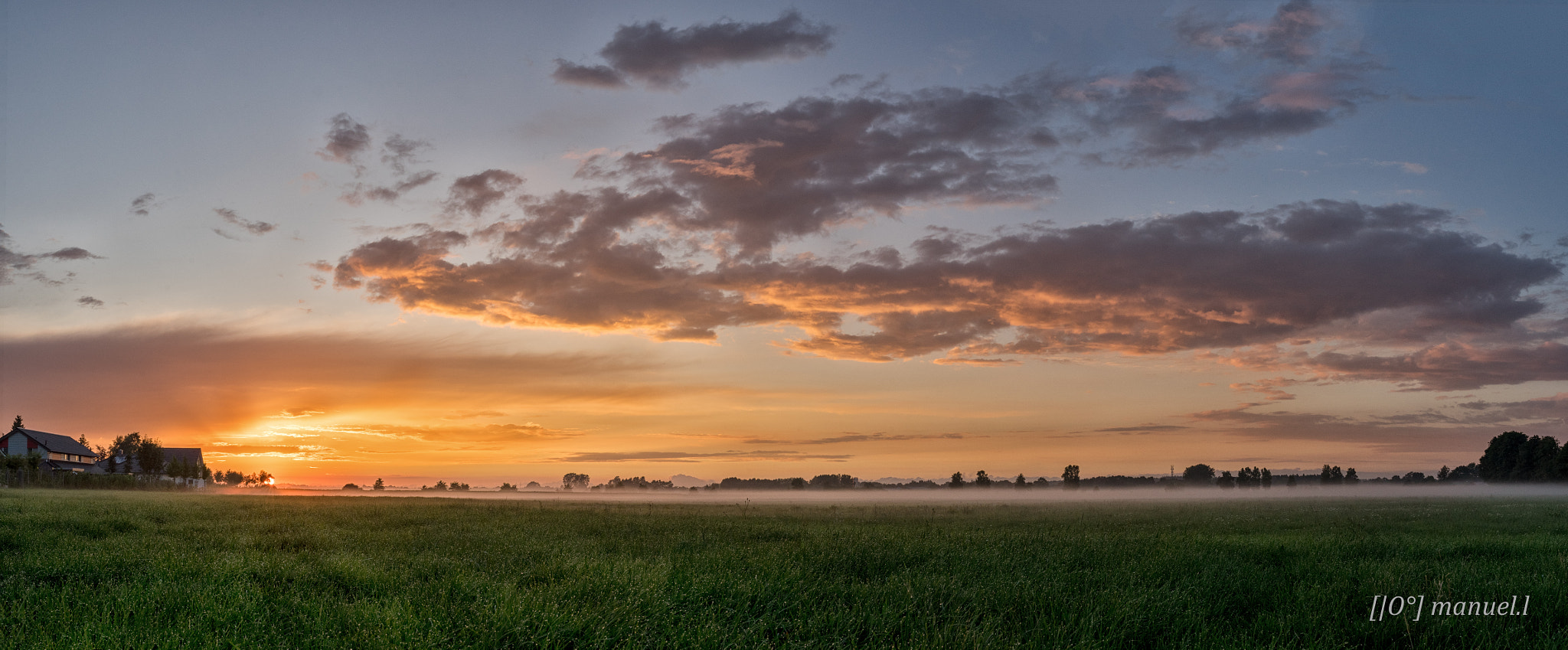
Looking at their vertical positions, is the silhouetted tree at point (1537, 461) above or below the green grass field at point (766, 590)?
below

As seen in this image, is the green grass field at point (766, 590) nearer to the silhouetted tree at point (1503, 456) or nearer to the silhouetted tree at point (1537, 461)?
the silhouetted tree at point (1537, 461)

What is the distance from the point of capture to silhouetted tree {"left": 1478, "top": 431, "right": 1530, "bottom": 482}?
13562 centimetres

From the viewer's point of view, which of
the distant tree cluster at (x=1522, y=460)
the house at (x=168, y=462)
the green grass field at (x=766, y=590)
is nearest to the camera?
the green grass field at (x=766, y=590)

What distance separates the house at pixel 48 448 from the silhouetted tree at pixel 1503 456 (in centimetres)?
24980

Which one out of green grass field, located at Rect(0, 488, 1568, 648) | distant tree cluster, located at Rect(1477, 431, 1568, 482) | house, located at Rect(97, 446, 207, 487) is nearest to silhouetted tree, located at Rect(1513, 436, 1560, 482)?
distant tree cluster, located at Rect(1477, 431, 1568, 482)

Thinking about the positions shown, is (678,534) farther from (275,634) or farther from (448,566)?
(275,634)

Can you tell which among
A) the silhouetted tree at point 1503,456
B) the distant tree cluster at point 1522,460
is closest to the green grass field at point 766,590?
the distant tree cluster at point 1522,460

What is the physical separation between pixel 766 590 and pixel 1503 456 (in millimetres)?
192644

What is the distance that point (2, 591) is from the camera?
34.5 feet

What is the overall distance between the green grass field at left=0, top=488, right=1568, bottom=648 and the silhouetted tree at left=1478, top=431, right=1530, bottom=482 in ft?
547

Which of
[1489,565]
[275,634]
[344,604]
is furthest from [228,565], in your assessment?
[1489,565]

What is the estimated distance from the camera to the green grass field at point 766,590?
7930 mm

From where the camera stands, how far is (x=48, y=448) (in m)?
124

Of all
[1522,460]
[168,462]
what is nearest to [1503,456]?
[1522,460]
